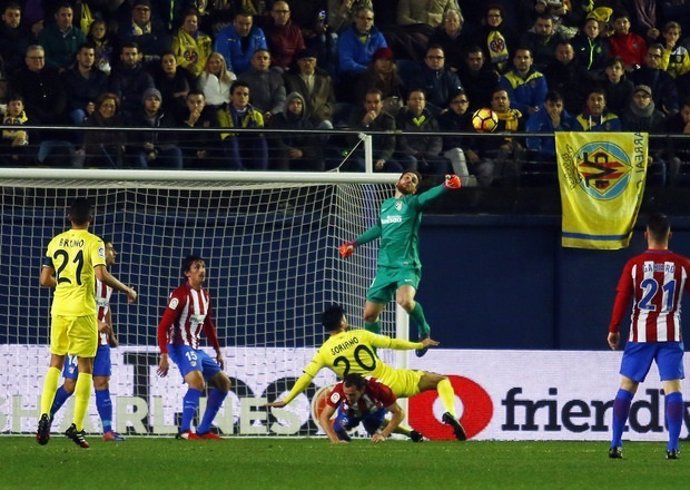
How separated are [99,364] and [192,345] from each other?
0.92m

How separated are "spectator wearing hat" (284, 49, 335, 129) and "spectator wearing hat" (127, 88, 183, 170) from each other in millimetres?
1496

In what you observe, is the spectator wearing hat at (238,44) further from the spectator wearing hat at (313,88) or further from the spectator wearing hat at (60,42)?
the spectator wearing hat at (60,42)

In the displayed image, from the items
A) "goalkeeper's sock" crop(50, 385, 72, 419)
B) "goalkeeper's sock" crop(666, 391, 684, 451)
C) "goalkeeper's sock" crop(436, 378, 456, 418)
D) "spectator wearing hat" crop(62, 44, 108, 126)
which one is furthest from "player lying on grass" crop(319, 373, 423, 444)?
"spectator wearing hat" crop(62, 44, 108, 126)

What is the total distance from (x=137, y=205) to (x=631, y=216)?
5111mm

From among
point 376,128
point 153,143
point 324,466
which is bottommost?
point 324,466

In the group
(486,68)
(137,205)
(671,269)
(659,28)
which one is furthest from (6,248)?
(659,28)

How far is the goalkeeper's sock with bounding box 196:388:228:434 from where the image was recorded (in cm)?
1379

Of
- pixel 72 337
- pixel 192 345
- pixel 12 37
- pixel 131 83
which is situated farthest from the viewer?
pixel 12 37

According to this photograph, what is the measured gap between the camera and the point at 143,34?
1717 centimetres

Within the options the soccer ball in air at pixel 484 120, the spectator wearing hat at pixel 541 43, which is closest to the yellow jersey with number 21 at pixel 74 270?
the soccer ball in air at pixel 484 120

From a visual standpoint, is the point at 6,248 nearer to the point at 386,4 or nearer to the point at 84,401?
the point at 84,401

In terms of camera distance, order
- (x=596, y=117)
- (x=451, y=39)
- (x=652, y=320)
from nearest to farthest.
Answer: (x=652, y=320), (x=596, y=117), (x=451, y=39)

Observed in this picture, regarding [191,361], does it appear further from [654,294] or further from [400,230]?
[654,294]

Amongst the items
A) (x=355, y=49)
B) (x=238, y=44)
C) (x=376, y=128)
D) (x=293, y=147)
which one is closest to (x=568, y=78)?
(x=355, y=49)
